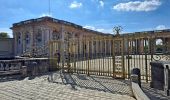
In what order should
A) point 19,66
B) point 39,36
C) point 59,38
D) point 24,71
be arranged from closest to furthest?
1. point 24,71
2. point 19,66
3. point 59,38
4. point 39,36

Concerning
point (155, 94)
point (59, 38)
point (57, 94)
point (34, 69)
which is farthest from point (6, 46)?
point (155, 94)

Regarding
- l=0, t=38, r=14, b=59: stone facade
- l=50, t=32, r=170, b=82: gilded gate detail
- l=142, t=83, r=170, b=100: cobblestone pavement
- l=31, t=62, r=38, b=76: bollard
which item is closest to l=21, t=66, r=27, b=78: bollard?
l=31, t=62, r=38, b=76: bollard

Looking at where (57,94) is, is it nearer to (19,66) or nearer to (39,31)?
(19,66)

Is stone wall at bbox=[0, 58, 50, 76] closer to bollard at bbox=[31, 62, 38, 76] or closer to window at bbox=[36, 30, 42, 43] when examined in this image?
bollard at bbox=[31, 62, 38, 76]

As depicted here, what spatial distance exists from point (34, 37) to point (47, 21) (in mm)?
3774

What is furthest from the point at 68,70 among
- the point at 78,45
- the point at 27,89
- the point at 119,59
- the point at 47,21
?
the point at 47,21

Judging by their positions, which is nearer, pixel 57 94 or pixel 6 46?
pixel 57 94

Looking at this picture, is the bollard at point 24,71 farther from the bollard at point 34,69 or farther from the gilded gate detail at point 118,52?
the gilded gate detail at point 118,52

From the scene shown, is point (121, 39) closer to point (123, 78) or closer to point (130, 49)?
point (130, 49)

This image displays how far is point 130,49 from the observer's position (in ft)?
37.6

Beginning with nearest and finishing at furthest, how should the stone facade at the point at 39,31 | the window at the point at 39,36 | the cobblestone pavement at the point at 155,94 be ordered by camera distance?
1. the cobblestone pavement at the point at 155,94
2. the stone facade at the point at 39,31
3. the window at the point at 39,36

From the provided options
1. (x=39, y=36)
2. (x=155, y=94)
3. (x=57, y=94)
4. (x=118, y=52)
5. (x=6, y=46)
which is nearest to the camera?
(x=155, y=94)

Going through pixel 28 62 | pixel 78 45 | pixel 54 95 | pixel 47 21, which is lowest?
pixel 54 95

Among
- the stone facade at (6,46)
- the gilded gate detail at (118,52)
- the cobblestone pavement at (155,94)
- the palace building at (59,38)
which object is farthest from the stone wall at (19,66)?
the stone facade at (6,46)
